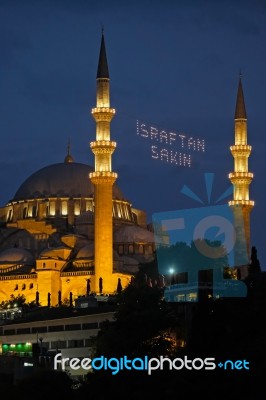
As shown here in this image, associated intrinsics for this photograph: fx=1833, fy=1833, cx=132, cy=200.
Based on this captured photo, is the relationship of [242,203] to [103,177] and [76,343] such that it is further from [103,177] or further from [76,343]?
[76,343]

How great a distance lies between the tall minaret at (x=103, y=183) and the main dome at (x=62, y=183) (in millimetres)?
14454

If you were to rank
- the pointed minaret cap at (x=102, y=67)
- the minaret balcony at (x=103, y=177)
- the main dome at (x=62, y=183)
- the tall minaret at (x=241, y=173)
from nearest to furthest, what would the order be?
the minaret balcony at (x=103, y=177) → the pointed minaret cap at (x=102, y=67) → the tall minaret at (x=241, y=173) → the main dome at (x=62, y=183)

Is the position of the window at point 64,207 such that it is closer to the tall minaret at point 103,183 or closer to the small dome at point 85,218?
the small dome at point 85,218

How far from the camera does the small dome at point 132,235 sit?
10625 centimetres

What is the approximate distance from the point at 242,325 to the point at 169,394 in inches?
296

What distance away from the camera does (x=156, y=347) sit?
68.4 metres

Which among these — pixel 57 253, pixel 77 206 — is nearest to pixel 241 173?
pixel 57 253

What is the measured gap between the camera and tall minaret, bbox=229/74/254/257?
97.6 meters

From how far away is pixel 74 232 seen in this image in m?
108

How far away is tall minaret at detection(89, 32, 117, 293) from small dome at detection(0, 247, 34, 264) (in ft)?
28.5

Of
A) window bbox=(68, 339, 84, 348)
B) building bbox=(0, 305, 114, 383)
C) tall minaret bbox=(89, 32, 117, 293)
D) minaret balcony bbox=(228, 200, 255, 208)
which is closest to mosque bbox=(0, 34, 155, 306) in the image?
tall minaret bbox=(89, 32, 117, 293)

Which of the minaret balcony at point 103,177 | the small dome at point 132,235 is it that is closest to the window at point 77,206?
the small dome at point 132,235

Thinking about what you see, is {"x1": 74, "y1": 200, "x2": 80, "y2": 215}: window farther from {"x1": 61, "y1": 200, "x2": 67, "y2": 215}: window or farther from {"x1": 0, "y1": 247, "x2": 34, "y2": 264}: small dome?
{"x1": 0, "y1": 247, "x2": 34, "y2": 264}: small dome

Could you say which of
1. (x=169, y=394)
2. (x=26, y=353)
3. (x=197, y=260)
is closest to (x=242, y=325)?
(x=169, y=394)
